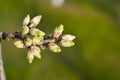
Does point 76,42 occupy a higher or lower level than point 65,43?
higher

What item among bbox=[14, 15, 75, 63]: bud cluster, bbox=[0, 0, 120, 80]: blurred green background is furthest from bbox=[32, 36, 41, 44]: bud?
bbox=[0, 0, 120, 80]: blurred green background

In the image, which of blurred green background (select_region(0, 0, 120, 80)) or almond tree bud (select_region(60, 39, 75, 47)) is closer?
almond tree bud (select_region(60, 39, 75, 47))

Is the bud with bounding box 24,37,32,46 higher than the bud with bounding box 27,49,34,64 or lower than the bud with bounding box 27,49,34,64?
higher

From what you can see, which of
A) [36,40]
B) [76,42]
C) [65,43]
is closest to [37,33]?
[36,40]

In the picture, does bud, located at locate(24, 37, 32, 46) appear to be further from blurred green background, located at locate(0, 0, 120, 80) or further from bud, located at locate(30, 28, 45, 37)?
blurred green background, located at locate(0, 0, 120, 80)

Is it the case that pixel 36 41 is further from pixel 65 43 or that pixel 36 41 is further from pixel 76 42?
pixel 76 42

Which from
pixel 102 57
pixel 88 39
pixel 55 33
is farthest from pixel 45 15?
pixel 55 33

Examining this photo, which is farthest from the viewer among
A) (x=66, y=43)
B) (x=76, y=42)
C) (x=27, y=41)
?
(x=76, y=42)

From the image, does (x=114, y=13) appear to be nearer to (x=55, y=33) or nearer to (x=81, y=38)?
(x=81, y=38)

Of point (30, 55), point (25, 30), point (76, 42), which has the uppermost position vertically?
point (76, 42)
